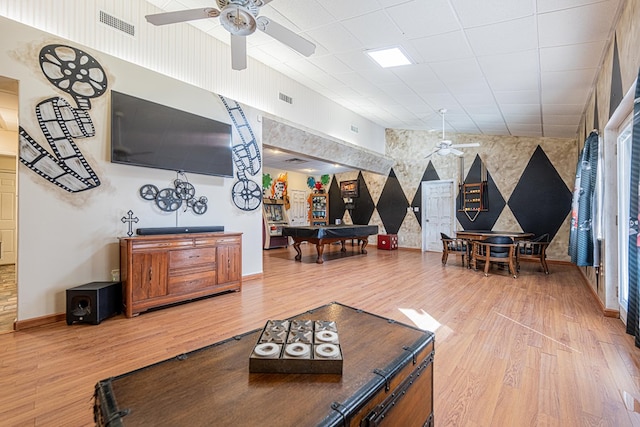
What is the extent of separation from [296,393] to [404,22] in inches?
156

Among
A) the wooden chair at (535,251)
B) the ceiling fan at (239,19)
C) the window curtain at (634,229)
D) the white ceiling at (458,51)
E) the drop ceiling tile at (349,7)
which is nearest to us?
the ceiling fan at (239,19)

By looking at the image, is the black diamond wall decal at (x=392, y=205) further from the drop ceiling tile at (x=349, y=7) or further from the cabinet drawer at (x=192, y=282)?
the cabinet drawer at (x=192, y=282)

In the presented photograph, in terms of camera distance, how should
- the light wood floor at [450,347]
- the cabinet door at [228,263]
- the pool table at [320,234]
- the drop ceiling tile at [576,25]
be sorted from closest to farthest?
the light wood floor at [450,347] → the drop ceiling tile at [576,25] → the cabinet door at [228,263] → the pool table at [320,234]

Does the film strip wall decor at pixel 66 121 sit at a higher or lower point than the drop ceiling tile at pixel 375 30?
lower

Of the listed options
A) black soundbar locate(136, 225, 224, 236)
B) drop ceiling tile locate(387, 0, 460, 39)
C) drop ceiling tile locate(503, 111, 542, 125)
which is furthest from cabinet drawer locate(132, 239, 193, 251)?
drop ceiling tile locate(503, 111, 542, 125)

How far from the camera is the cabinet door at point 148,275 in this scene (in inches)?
128

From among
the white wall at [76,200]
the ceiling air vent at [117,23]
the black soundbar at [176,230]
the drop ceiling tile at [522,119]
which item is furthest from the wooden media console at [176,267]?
the drop ceiling tile at [522,119]

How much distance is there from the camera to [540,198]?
7262 mm

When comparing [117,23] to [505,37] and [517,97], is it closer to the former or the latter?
[505,37]

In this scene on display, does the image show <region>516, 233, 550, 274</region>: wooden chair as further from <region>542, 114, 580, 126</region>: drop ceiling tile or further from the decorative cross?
the decorative cross

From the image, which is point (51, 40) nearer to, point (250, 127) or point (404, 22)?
point (250, 127)

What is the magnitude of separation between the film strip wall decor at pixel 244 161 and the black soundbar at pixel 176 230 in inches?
24.3

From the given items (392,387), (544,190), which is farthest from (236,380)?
(544,190)

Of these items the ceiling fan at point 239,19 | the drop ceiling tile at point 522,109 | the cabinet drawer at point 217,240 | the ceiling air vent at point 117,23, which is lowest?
the cabinet drawer at point 217,240
